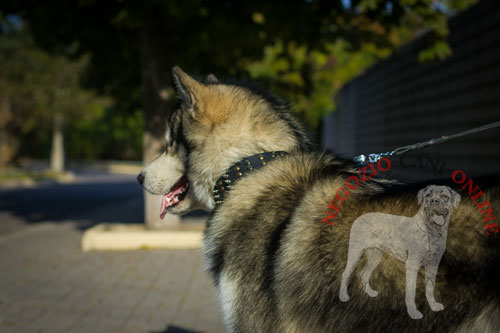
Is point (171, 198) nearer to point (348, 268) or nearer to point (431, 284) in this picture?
point (348, 268)

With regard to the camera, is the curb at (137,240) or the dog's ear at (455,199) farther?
the curb at (137,240)

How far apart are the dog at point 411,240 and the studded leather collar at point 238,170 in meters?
0.62

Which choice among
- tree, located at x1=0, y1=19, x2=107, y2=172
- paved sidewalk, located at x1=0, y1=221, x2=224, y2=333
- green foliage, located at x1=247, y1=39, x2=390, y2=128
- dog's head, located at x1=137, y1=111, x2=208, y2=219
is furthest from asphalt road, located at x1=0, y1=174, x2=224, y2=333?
tree, located at x1=0, y1=19, x2=107, y2=172

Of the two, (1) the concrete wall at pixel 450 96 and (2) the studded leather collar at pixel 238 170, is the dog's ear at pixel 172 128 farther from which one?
(1) the concrete wall at pixel 450 96

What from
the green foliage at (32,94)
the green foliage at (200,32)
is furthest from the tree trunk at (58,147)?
the green foliage at (200,32)

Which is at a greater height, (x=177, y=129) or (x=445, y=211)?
(x=177, y=129)

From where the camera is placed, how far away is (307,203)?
1833mm

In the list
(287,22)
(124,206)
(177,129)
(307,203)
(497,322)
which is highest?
(287,22)

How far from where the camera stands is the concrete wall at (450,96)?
6.15 m

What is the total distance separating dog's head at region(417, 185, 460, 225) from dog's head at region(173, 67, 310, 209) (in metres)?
0.81

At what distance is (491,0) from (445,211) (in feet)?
18.4

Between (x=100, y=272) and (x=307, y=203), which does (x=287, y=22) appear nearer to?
(x=100, y=272)

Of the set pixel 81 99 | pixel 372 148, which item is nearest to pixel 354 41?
pixel 372 148

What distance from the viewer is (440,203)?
1560 mm
